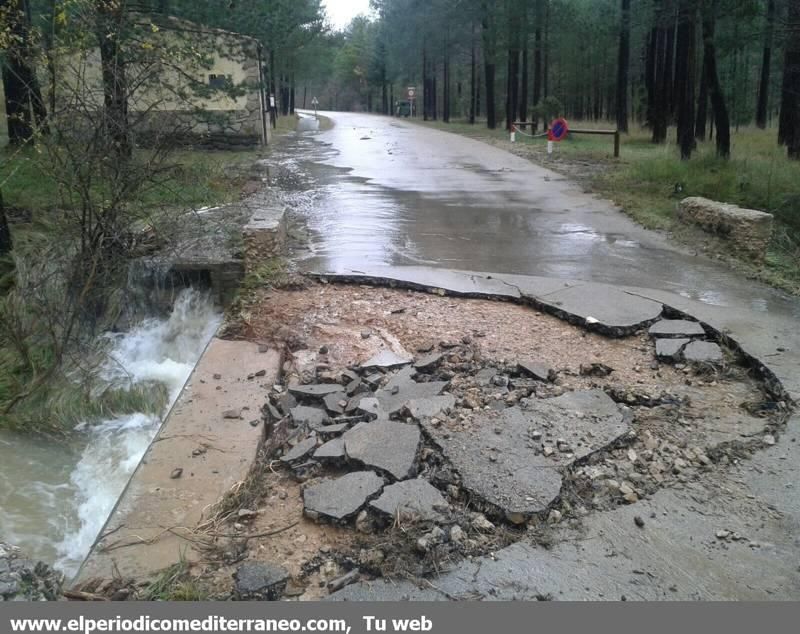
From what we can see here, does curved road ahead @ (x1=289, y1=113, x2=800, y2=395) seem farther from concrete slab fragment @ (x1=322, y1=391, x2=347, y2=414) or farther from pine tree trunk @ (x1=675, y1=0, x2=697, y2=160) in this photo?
pine tree trunk @ (x1=675, y1=0, x2=697, y2=160)

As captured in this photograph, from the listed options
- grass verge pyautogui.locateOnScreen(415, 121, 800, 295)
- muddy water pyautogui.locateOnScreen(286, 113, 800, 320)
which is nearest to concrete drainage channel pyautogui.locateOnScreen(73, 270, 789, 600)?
muddy water pyautogui.locateOnScreen(286, 113, 800, 320)

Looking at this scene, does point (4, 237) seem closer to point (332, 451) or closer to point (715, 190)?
point (332, 451)

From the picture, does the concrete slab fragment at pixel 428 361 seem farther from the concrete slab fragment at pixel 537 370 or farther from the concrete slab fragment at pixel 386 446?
the concrete slab fragment at pixel 386 446

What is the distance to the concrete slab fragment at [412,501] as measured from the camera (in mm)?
3488

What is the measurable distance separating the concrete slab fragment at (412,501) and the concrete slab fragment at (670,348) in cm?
256

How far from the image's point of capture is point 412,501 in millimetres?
3590

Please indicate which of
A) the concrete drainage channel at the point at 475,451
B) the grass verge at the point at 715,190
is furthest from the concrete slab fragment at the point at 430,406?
the grass verge at the point at 715,190

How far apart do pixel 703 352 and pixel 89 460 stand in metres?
4.61

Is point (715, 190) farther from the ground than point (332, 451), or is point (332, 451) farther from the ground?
point (715, 190)

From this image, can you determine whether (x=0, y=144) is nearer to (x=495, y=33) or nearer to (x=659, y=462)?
(x=659, y=462)

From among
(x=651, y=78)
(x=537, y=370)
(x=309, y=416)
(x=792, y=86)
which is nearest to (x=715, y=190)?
(x=792, y=86)

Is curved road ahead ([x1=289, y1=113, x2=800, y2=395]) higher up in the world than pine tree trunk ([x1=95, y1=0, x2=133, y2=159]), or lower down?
lower down

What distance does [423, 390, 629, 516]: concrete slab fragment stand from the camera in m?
3.66

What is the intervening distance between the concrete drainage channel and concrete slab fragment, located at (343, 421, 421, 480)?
0.04 ft
